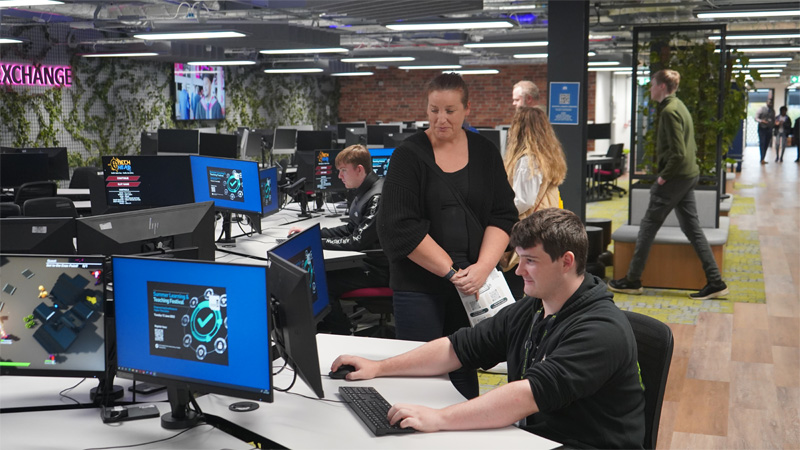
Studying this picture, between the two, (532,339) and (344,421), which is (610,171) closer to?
(532,339)

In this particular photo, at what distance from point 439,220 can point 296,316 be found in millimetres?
1050

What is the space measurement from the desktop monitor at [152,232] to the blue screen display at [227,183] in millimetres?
1902

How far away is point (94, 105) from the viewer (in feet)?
40.2

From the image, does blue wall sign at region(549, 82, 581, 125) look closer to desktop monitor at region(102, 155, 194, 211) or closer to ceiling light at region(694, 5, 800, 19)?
ceiling light at region(694, 5, 800, 19)

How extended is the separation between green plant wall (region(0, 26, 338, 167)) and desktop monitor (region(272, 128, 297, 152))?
251cm

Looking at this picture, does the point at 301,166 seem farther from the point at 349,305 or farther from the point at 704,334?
the point at 704,334

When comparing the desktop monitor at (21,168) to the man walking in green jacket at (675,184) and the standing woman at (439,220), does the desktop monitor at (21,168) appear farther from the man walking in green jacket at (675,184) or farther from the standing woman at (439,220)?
the standing woman at (439,220)

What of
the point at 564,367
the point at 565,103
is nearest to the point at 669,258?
the point at 565,103

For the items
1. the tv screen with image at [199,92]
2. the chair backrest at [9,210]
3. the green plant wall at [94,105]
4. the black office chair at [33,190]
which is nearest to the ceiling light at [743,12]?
the chair backrest at [9,210]

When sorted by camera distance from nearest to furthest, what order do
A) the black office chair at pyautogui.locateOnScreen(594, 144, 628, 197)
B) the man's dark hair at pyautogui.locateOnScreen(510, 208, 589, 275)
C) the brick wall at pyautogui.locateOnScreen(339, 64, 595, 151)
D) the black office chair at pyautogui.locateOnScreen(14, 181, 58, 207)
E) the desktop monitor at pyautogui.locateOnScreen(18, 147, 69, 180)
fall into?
the man's dark hair at pyautogui.locateOnScreen(510, 208, 589, 275), the black office chair at pyautogui.locateOnScreen(14, 181, 58, 207), the desktop monitor at pyautogui.locateOnScreen(18, 147, 69, 180), the black office chair at pyautogui.locateOnScreen(594, 144, 628, 197), the brick wall at pyautogui.locateOnScreen(339, 64, 595, 151)

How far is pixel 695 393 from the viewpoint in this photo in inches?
173

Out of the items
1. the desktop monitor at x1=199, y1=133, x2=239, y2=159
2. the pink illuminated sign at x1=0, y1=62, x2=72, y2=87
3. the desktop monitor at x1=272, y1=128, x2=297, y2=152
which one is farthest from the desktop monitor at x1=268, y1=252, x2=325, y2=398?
the desktop monitor at x1=272, y1=128, x2=297, y2=152

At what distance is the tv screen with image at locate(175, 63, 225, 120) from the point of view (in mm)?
14656

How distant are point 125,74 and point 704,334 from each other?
10.5 meters
